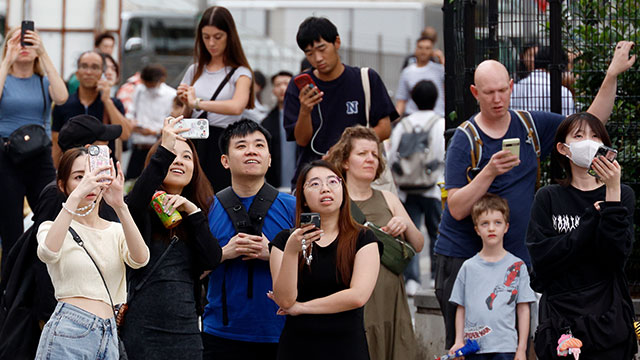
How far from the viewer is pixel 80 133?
24.5 feet

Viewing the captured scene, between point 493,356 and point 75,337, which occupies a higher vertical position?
point 75,337

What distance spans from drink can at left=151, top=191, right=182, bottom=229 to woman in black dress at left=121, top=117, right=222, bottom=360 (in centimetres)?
4

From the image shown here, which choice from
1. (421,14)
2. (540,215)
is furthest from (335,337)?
(421,14)

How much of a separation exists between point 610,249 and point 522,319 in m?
1.04

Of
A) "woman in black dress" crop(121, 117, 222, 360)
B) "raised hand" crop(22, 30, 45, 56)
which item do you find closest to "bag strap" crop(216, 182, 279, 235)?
"woman in black dress" crop(121, 117, 222, 360)

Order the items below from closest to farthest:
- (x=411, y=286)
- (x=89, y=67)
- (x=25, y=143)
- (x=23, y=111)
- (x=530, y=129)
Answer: (x=530, y=129)
(x=25, y=143)
(x=23, y=111)
(x=89, y=67)
(x=411, y=286)

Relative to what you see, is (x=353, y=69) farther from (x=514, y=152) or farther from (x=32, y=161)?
(x=32, y=161)

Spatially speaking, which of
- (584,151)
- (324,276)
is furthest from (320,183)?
(584,151)

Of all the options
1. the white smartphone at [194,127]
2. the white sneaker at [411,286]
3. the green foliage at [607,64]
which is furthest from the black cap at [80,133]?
the white sneaker at [411,286]

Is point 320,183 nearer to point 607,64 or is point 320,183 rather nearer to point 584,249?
point 584,249

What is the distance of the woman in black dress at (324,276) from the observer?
5.50m

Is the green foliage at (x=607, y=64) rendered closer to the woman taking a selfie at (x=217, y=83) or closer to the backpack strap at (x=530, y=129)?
the backpack strap at (x=530, y=129)

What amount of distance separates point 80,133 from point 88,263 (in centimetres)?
215

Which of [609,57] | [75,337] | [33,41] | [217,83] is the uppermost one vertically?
[33,41]
